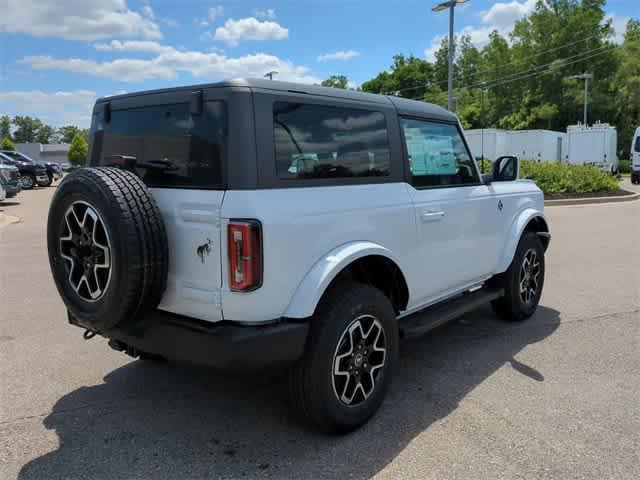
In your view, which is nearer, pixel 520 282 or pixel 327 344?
pixel 327 344

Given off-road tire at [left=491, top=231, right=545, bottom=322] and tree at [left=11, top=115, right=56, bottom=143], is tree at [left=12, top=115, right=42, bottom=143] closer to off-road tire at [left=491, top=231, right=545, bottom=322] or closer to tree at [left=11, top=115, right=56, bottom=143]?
tree at [left=11, top=115, right=56, bottom=143]

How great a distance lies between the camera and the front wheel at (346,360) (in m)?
2.90

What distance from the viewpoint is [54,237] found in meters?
3.05

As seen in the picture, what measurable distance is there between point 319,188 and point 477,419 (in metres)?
1.72

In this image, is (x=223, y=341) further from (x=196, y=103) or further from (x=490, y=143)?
(x=490, y=143)

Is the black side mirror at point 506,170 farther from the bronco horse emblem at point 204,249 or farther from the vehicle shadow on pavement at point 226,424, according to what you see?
the bronco horse emblem at point 204,249

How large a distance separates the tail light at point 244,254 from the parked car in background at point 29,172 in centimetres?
2367

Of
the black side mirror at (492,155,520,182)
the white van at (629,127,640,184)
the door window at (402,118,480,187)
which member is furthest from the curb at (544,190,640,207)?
the door window at (402,118,480,187)

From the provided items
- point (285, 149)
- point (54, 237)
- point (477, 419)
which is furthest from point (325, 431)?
point (54, 237)

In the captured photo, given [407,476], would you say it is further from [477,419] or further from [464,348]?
[464,348]

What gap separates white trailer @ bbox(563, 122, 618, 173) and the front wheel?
1057 inches

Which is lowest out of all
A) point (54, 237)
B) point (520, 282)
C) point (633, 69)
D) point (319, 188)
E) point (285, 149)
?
point (520, 282)

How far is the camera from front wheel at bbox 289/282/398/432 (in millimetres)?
2904

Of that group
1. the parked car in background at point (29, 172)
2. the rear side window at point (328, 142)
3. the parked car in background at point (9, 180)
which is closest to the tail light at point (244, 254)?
the rear side window at point (328, 142)
